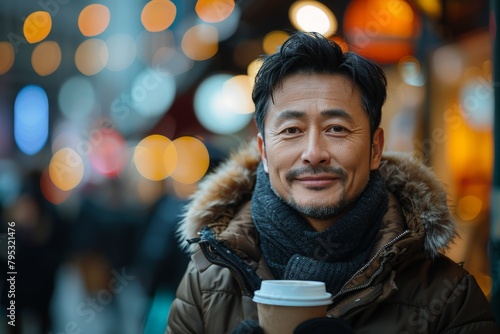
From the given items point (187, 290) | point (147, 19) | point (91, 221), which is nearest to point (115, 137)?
point (147, 19)

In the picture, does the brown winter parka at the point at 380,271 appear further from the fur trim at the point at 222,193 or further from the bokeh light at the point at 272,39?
the bokeh light at the point at 272,39

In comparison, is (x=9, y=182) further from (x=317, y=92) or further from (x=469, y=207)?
(x=317, y=92)

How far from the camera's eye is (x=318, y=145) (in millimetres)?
2539

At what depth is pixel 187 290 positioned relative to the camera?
2842 mm

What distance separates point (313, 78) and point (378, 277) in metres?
0.86

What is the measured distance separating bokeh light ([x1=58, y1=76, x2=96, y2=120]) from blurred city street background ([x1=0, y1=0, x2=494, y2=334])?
2.3 inches

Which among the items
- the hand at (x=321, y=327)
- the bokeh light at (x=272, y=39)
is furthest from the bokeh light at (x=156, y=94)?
the hand at (x=321, y=327)

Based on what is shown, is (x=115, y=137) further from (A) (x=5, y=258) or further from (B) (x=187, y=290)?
(B) (x=187, y=290)

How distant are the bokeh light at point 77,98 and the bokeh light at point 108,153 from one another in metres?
1.15

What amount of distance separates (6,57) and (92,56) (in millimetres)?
1642

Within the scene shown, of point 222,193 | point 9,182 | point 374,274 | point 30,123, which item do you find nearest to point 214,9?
point 9,182

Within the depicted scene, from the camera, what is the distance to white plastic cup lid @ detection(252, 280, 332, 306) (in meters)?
1.98

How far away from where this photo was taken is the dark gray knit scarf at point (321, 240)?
2.55m

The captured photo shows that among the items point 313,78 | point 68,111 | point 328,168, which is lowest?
point 68,111
